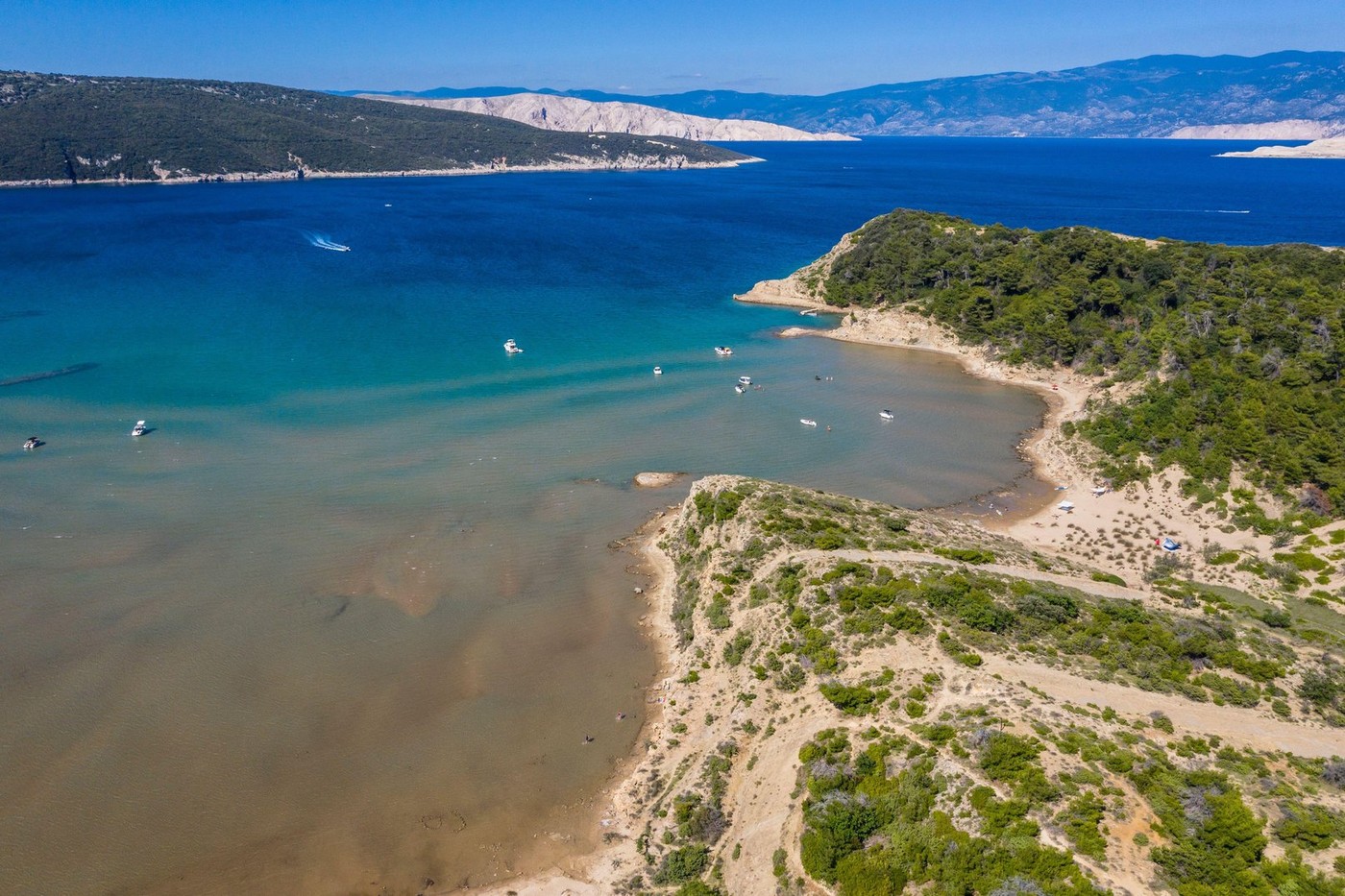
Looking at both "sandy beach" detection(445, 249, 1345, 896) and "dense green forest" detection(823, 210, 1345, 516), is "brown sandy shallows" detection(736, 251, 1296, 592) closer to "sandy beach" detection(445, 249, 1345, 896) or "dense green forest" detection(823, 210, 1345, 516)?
"sandy beach" detection(445, 249, 1345, 896)

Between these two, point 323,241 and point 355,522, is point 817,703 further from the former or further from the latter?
point 323,241

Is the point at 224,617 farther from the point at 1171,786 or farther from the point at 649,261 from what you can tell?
the point at 649,261

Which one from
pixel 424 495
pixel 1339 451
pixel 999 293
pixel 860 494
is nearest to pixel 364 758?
pixel 424 495

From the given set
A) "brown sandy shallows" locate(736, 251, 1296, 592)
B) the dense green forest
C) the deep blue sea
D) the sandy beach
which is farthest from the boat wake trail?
"brown sandy shallows" locate(736, 251, 1296, 592)

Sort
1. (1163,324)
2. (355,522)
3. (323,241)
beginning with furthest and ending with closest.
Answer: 1. (323,241)
2. (1163,324)
3. (355,522)

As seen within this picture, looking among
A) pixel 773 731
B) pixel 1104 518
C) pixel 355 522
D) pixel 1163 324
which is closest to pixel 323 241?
pixel 355 522
